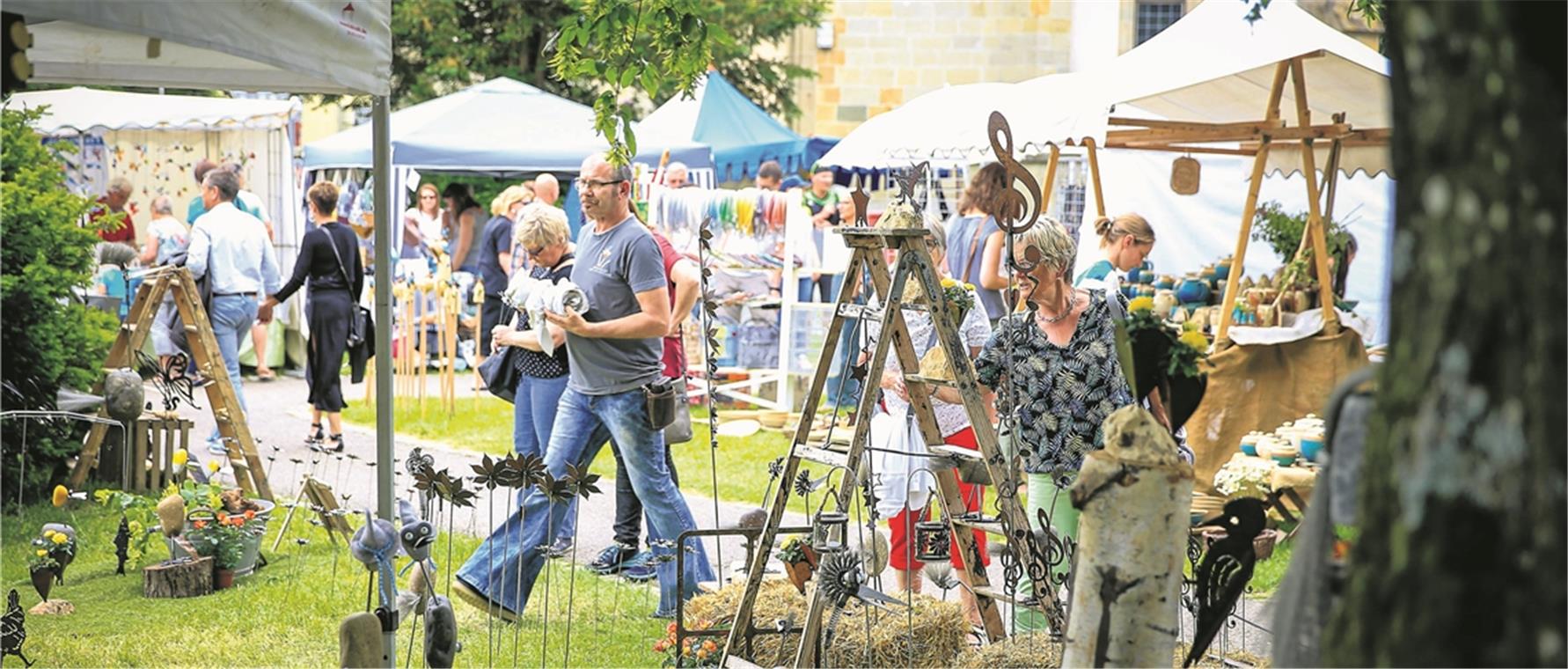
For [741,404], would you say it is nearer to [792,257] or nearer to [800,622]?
[792,257]

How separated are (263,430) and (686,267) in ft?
17.6

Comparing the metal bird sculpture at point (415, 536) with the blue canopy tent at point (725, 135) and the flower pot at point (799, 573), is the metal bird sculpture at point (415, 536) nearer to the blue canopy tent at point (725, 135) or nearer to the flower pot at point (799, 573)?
the flower pot at point (799, 573)

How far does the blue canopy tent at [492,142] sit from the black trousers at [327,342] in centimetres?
536

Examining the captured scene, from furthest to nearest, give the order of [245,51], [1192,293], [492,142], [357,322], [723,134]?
[723,134]
[492,142]
[357,322]
[1192,293]
[245,51]

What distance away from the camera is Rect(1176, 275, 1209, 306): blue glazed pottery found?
8.90m

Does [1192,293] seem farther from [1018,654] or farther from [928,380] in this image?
[1018,654]

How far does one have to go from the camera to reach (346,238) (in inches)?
372

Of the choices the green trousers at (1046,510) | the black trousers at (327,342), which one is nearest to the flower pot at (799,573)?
→ the green trousers at (1046,510)

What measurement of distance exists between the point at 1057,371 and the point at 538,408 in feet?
7.84

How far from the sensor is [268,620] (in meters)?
5.82

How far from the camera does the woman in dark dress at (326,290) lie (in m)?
9.34

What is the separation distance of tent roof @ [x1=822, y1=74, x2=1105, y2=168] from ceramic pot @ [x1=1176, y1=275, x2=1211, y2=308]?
3.66ft

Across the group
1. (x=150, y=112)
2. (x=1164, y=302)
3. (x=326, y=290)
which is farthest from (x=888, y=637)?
(x=150, y=112)

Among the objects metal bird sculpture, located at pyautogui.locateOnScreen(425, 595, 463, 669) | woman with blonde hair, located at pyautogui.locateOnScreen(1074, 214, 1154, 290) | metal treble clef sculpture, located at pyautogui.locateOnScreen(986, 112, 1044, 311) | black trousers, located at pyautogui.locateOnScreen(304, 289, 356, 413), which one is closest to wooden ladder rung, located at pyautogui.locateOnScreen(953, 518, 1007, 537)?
metal treble clef sculpture, located at pyautogui.locateOnScreen(986, 112, 1044, 311)
